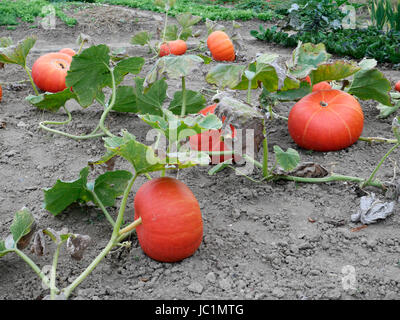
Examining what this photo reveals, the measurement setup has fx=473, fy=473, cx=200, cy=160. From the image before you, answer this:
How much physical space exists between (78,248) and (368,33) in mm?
4990

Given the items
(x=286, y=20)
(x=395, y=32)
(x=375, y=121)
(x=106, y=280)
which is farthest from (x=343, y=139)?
(x=286, y=20)

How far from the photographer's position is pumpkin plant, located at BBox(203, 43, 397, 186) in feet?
8.06

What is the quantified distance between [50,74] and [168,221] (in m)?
2.54

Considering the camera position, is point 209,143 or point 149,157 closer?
point 149,157

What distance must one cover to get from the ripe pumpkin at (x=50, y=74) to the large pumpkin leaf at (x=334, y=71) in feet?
7.04

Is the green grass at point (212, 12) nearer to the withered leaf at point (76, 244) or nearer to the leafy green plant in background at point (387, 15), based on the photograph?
the leafy green plant in background at point (387, 15)

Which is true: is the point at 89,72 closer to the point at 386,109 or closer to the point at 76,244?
the point at 76,244

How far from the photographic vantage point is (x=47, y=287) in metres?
1.75

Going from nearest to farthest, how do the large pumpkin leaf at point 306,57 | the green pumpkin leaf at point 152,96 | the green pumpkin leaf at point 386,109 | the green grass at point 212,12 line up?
the green pumpkin leaf at point 152,96 < the large pumpkin leaf at point 306,57 < the green pumpkin leaf at point 386,109 < the green grass at point 212,12

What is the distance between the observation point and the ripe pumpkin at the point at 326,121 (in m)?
2.82

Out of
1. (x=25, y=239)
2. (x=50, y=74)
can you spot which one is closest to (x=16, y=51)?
(x=50, y=74)

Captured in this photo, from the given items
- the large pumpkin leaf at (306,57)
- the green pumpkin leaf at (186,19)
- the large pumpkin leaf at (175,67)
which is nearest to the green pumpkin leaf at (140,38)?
the green pumpkin leaf at (186,19)

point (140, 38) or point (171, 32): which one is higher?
point (140, 38)

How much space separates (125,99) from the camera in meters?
3.01
